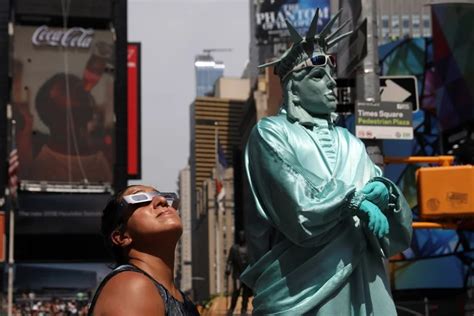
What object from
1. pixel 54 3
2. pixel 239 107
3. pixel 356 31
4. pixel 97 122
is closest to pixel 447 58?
pixel 356 31

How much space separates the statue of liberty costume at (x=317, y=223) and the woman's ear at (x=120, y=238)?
89.9 inches

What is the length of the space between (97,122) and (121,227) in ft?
187

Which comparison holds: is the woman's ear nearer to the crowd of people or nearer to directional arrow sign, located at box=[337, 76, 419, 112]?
directional arrow sign, located at box=[337, 76, 419, 112]

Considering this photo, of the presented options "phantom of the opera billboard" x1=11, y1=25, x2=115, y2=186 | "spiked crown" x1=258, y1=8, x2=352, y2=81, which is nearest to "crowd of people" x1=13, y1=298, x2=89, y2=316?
"phantom of the opera billboard" x1=11, y1=25, x2=115, y2=186

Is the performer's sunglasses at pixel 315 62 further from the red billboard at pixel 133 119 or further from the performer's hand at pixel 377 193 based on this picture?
the red billboard at pixel 133 119

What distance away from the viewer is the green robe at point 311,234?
527 centimetres

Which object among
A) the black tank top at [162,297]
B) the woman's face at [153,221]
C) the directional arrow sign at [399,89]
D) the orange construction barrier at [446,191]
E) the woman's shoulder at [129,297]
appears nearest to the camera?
the woman's shoulder at [129,297]

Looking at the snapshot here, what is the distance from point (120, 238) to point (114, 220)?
0.07 m

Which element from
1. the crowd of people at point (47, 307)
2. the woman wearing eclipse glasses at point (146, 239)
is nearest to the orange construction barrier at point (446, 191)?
the woman wearing eclipse glasses at point (146, 239)

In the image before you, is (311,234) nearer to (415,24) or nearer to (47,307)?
(47,307)

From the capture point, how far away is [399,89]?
901 centimetres

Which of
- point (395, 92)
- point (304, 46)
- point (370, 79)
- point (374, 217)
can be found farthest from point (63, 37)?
point (374, 217)

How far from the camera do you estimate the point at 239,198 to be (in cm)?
3969

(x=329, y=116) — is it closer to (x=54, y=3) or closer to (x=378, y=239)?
(x=378, y=239)
